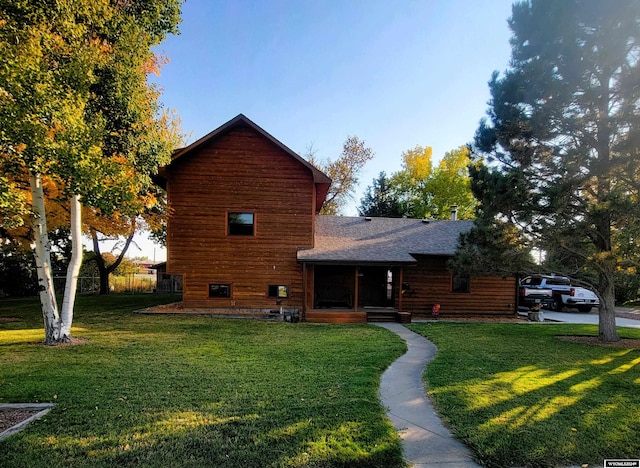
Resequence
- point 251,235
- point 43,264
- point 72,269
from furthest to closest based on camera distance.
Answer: point 251,235, point 72,269, point 43,264

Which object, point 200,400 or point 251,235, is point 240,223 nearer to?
point 251,235

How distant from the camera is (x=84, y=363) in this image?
7215 mm

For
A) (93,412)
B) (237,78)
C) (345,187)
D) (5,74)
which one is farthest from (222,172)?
(345,187)

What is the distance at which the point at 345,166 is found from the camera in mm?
34406

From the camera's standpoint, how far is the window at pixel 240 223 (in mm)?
15742

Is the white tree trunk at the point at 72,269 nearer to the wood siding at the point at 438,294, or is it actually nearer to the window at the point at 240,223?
the window at the point at 240,223

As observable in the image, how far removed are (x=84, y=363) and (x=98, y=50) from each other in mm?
6857

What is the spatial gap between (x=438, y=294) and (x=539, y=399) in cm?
1164

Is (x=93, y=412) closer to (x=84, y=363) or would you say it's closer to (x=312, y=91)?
(x=84, y=363)

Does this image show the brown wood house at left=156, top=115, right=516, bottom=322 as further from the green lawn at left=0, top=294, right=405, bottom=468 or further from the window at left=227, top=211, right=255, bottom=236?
the green lawn at left=0, top=294, right=405, bottom=468

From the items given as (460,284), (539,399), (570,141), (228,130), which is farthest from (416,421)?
(228,130)

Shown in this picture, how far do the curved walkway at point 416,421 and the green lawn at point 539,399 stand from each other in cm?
17

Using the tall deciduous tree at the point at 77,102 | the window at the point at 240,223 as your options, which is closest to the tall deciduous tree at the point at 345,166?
the window at the point at 240,223

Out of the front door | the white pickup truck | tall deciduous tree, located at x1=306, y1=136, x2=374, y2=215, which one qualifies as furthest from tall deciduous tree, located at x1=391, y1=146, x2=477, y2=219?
the front door
